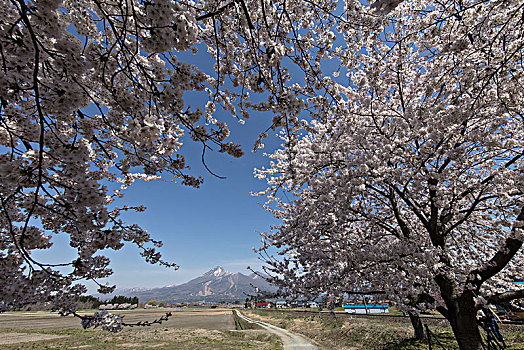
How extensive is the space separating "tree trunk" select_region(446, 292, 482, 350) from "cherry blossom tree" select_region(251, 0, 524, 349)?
0.08ft

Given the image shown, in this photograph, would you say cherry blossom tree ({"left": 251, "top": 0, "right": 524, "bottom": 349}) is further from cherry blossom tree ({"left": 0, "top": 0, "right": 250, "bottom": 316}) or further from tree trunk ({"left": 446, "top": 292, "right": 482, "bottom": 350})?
cherry blossom tree ({"left": 0, "top": 0, "right": 250, "bottom": 316})

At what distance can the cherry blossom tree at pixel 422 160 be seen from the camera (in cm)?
422

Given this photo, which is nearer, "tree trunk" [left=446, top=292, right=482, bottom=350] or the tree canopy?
the tree canopy

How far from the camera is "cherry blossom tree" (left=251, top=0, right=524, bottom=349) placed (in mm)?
4223

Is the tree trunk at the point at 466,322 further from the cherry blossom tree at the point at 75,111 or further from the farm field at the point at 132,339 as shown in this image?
the farm field at the point at 132,339

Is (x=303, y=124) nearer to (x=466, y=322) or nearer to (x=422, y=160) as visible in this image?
(x=422, y=160)

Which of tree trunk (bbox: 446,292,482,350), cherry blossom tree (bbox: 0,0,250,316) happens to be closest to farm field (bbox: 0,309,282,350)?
cherry blossom tree (bbox: 0,0,250,316)

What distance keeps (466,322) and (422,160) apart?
422cm

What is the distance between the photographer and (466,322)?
5699 millimetres

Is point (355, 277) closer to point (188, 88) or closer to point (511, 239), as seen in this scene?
point (511, 239)

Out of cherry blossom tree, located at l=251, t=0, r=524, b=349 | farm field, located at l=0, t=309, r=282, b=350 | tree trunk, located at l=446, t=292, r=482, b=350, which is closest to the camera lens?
cherry blossom tree, located at l=251, t=0, r=524, b=349

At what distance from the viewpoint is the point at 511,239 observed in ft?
16.5

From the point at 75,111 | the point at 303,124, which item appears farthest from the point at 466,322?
the point at 75,111

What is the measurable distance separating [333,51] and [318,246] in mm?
5656
